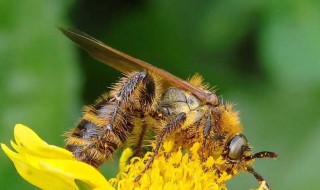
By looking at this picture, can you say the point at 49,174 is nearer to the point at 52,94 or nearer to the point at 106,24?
the point at 52,94

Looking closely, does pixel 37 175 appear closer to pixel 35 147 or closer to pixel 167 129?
pixel 35 147

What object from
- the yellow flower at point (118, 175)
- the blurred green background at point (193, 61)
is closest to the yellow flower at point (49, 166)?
the yellow flower at point (118, 175)

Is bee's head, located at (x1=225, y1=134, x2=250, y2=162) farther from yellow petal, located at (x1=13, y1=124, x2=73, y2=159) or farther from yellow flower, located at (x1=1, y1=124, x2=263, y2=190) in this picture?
yellow petal, located at (x1=13, y1=124, x2=73, y2=159)

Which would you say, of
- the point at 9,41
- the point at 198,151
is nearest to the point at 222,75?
the point at 9,41

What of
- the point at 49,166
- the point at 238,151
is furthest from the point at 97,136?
the point at 238,151

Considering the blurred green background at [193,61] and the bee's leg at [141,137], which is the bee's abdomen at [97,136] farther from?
the blurred green background at [193,61]

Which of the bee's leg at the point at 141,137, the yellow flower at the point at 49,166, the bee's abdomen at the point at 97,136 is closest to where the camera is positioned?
the yellow flower at the point at 49,166
